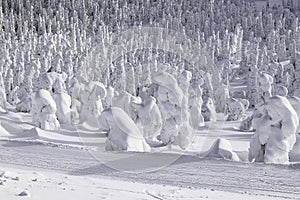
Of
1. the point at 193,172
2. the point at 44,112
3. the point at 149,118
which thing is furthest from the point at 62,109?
the point at 193,172

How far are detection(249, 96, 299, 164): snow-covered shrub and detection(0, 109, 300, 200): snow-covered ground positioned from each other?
7.35 ft

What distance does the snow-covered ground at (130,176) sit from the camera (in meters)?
9.45

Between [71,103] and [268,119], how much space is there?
623 inches

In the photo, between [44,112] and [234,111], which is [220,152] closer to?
[44,112]

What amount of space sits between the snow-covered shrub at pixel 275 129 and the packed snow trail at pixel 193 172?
2.29 m

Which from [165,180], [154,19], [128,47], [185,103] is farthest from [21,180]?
[154,19]

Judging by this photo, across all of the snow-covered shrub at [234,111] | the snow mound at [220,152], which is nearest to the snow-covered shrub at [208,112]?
the snow-covered shrub at [234,111]

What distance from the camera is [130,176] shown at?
11.1 m

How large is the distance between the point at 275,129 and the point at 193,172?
131 inches

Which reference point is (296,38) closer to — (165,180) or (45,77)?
(45,77)

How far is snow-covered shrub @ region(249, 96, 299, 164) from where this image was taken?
43.1 feet

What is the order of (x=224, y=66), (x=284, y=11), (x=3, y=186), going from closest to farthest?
(x=3, y=186)
(x=224, y=66)
(x=284, y=11)

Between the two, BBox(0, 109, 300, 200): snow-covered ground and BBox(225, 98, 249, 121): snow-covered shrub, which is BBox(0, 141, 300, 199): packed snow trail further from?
BBox(225, 98, 249, 121): snow-covered shrub

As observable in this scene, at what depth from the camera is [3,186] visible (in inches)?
357
